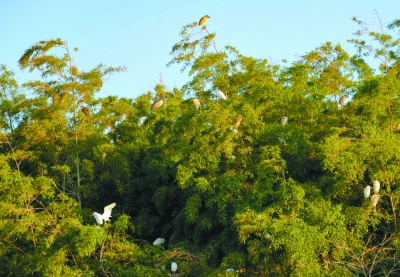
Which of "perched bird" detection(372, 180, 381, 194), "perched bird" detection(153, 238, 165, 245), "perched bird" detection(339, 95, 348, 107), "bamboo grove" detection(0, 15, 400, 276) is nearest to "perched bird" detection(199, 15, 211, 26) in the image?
"bamboo grove" detection(0, 15, 400, 276)

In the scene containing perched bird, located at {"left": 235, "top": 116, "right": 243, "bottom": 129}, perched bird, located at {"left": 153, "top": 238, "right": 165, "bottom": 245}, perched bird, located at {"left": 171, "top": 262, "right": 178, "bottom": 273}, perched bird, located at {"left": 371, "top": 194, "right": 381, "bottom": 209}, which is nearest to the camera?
perched bird, located at {"left": 371, "top": 194, "right": 381, "bottom": 209}

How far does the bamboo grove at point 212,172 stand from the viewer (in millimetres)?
7254

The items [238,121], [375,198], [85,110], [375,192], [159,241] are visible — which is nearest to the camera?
[375,198]

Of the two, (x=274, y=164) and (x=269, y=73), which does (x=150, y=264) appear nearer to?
(x=274, y=164)

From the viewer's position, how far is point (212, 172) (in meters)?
8.41

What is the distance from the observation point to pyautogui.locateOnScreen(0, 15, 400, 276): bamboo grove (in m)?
7.25

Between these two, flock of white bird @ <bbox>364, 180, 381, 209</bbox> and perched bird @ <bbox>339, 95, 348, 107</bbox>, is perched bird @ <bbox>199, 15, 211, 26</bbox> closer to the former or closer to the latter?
perched bird @ <bbox>339, 95, 348, 107</bbox>

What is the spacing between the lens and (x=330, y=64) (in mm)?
9672

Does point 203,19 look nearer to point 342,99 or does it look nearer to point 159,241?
point 342,99

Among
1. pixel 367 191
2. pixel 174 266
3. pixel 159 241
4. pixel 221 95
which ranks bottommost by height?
pixel 174 266

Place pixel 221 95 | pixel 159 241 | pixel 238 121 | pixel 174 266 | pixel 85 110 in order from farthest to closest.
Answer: pixel 85 110
pixel 221 95
pixel 159 241
pixel 238 121
pixel 174 266

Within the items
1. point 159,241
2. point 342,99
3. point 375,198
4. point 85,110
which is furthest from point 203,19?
point 375,198

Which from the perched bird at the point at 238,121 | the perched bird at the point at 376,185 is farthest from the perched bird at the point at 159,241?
the perched bird at the point at 376,185

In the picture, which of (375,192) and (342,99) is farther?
(342,99)
